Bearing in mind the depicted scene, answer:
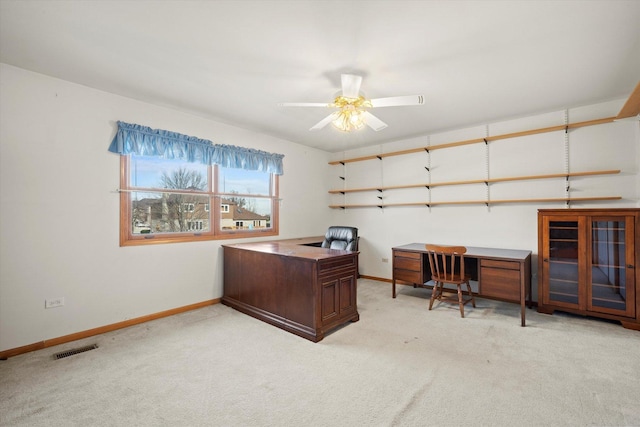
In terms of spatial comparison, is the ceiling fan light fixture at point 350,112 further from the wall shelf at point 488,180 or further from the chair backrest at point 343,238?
the wall shelf at point 488,180

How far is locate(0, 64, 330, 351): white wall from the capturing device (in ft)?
8.36

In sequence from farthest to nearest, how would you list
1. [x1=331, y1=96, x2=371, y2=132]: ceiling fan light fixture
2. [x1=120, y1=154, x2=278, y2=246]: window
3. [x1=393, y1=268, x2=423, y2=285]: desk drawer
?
[x1=393, y1=268, x2=423, y2=285]: desk drawer, [x1=120, y1=154, x2=278, y2=246]: window, [x1=331, y1=96, x2=371, y2=132]: ceiling fan light fixture

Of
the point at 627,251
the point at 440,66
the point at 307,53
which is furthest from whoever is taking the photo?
the point at 627,251

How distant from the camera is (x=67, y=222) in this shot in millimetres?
2816

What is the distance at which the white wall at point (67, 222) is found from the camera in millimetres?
2549

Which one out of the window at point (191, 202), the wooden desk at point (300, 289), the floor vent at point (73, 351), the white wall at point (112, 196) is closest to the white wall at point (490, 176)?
the white wall at point (112, 196)

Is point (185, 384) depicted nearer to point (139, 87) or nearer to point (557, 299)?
point (139, 87)

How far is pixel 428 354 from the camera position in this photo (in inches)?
97.9

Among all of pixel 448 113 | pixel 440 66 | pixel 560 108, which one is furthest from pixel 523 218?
pixel 440 66

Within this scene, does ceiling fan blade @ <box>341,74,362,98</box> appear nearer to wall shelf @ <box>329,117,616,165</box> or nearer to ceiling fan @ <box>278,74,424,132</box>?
ceiling fan @ <box>278,74,424,132</box>

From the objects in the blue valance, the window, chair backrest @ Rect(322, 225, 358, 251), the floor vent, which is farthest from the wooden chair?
the floor vent

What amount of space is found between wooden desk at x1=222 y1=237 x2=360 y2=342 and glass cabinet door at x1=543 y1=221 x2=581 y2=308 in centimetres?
233

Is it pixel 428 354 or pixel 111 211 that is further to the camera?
pixel 111 211

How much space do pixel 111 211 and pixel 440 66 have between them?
3.70 m
